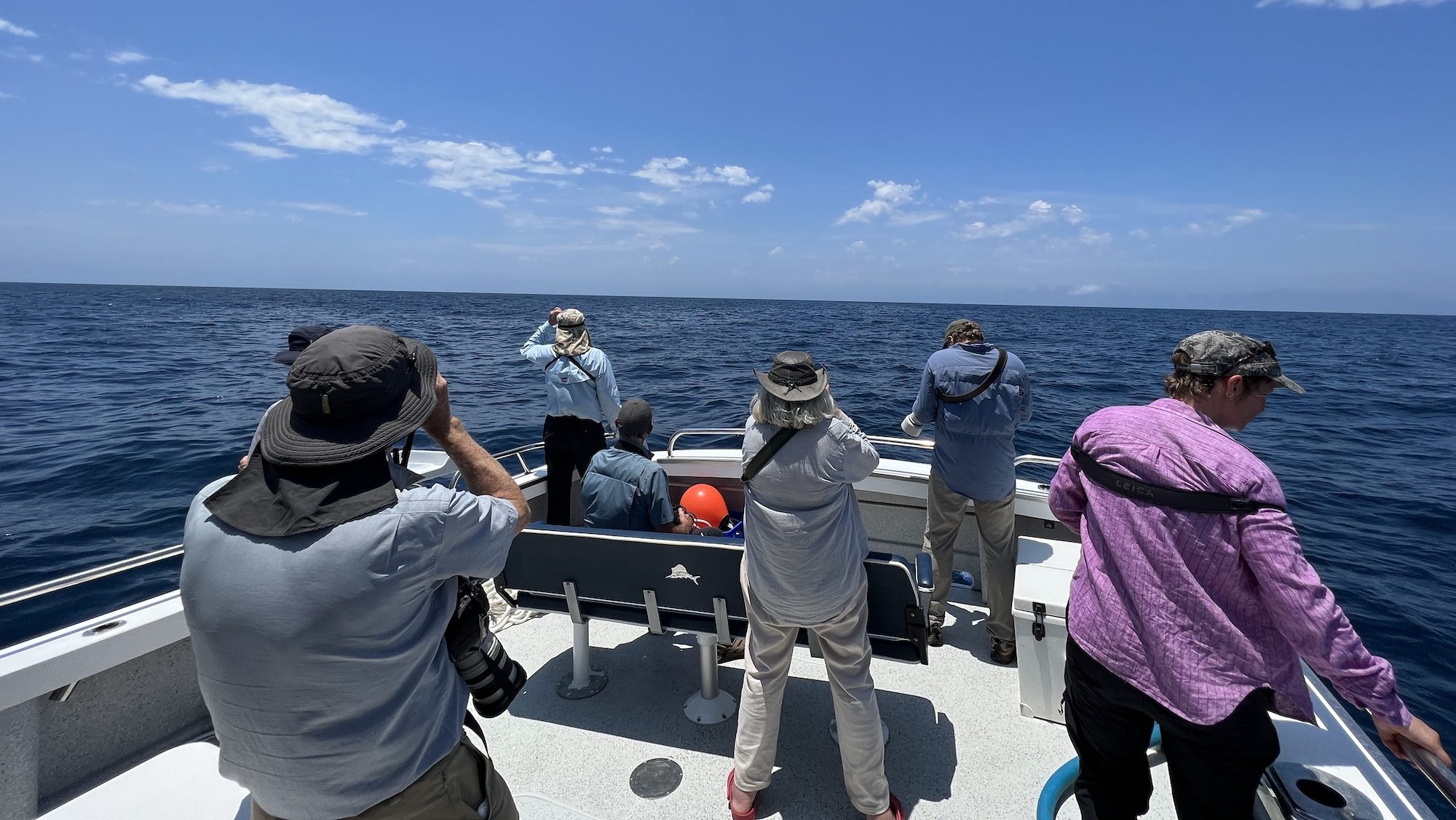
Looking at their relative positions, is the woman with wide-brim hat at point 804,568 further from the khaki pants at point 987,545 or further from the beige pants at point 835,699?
the khaki pants at point 987,545

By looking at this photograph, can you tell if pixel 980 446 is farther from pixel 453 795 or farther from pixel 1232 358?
pixel 453 795

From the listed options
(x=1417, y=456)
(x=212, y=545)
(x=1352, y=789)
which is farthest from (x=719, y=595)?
(x=1417, y=456)

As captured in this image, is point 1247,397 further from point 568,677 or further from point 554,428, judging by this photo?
point 554,428

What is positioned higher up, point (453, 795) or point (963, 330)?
point (963, 330)

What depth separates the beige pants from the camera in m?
2.13

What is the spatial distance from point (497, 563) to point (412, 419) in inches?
13.2

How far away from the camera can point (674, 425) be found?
10.6 metres

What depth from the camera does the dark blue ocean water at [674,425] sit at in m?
5.82

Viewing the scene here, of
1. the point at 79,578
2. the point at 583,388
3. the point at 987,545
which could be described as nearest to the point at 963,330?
the point at 987,545

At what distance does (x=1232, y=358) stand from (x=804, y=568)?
1253 mm

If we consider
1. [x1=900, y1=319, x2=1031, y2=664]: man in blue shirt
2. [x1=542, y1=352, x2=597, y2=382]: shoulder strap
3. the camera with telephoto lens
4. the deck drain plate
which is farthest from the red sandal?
[x1=542, y1=352, x2=597, y2=382]: shoulder strap

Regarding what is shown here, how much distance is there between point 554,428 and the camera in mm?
4184

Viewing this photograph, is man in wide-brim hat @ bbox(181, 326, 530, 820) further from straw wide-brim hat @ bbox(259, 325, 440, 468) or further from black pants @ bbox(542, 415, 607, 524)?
black pants @ bbox(542, 415, 607, 524)

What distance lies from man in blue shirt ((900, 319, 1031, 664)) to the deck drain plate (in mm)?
1552
